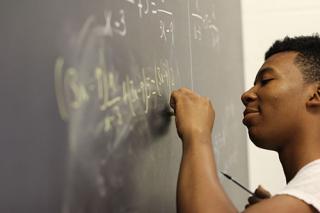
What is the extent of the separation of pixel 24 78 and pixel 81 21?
0.15 meters

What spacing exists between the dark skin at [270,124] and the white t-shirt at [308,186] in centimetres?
6

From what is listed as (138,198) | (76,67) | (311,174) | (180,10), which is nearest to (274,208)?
(311,174)

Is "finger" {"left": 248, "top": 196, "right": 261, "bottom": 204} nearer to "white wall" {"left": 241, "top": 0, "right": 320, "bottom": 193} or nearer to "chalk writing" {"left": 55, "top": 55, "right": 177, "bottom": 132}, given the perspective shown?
"chalk writing" {"left": 55, "top": 55, "right": 177, "bottom": 132}

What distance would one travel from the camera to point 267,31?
1864mm

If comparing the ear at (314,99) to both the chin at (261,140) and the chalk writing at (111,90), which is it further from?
the chalk writing at (111,90)

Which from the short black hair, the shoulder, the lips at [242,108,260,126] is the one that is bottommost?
the shoulder

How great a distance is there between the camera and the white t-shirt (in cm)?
66

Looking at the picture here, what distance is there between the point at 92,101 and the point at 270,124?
0.35 m

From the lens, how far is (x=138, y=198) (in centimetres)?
76

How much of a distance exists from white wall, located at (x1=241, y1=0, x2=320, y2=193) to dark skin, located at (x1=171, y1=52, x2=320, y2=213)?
0.98 meters

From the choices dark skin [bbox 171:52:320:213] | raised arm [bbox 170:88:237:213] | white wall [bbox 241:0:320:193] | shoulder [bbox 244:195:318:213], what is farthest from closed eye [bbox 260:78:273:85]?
white wall [bbox 241:0:320:193]

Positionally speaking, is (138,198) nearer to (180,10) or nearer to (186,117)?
(186,117)

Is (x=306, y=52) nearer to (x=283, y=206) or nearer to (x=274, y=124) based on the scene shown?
(x=274, y=124)

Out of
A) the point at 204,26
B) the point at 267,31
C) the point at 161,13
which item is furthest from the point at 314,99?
the point at 267,31
